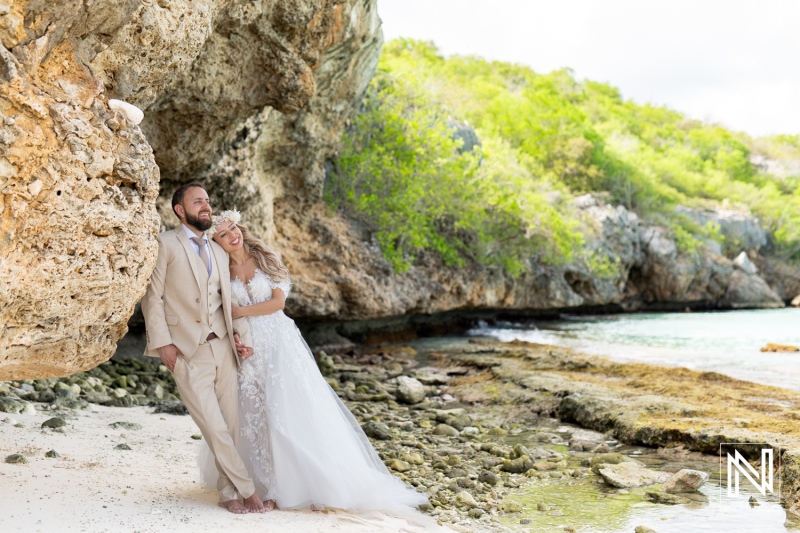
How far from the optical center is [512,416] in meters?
9.21

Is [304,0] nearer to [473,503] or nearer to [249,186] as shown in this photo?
[249,186]

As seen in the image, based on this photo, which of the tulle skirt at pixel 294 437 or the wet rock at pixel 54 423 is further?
the wet rock at pixel 54 423

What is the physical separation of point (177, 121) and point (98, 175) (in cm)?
522

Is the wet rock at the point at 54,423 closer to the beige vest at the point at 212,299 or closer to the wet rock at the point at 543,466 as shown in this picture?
the beige vest at the point at 212,299

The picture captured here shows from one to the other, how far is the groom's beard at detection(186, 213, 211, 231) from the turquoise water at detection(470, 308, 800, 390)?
10.2 m

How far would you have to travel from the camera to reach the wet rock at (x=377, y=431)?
7.44 metres

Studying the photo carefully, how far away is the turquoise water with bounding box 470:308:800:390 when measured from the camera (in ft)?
45.3

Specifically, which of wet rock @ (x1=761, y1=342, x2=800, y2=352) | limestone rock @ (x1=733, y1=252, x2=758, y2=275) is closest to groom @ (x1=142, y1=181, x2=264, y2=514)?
wet rock @ (x1=761, y1=342, x2=800, y2=352)

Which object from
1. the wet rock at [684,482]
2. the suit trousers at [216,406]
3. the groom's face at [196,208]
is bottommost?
the wet rock at [684,482]

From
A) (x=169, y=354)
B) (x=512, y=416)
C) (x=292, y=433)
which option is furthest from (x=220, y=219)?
(x=512, y=416)

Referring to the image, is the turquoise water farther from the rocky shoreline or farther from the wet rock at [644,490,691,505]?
the wet rock at [644,490,691,505]

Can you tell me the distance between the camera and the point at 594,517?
16.9 ft

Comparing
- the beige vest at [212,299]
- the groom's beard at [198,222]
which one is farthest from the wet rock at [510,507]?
the groom's beard at [198,222]

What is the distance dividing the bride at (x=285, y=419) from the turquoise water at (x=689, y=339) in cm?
914
